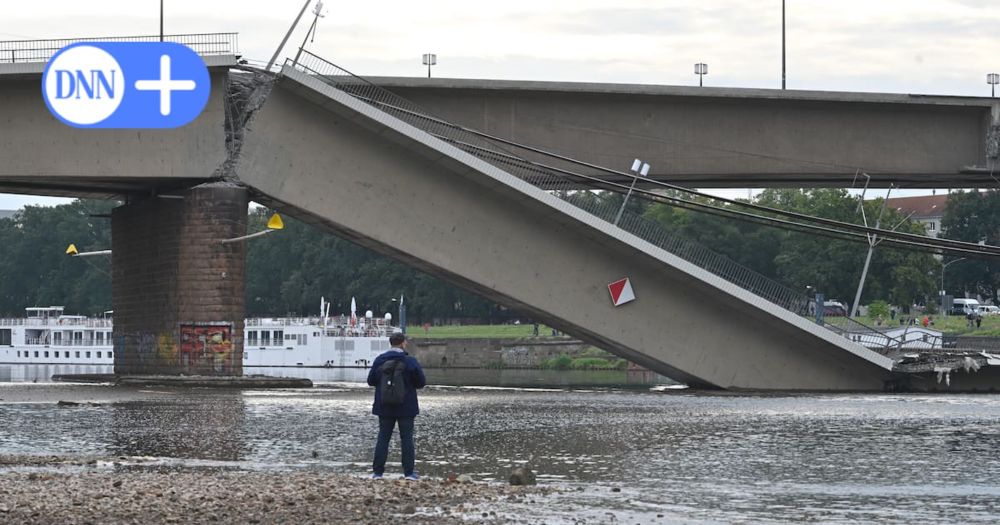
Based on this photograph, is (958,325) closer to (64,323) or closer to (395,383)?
(64,323)

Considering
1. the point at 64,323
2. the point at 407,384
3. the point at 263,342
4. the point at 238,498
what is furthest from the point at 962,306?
the point at 238,498

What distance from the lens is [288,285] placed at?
14988cm

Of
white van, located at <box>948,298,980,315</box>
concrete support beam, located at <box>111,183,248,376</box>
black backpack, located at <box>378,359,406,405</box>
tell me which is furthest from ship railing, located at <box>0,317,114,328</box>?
black backpack, located at <box>378,359,406,405</box>

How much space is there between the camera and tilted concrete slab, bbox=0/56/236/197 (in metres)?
39.5

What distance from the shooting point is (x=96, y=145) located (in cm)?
3981

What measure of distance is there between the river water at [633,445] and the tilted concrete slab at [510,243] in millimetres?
4951

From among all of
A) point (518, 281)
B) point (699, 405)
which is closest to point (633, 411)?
point (699, 405)

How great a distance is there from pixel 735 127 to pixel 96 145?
17191 mm

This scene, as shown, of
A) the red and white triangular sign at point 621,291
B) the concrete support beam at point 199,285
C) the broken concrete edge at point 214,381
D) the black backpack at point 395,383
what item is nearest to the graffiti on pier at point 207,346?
the concrete support beam at point 199,285

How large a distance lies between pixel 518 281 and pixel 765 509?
2667 cm

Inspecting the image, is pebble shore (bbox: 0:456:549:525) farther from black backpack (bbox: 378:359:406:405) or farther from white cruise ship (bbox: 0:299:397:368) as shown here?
white cruise ship (bbox: 0:299:397:368)

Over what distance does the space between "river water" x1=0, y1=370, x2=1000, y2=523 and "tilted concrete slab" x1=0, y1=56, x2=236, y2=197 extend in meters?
6.36

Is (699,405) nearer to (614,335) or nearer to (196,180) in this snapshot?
(614,335)

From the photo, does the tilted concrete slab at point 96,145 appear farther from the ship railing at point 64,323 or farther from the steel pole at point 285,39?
the ship railing at point 64,323
